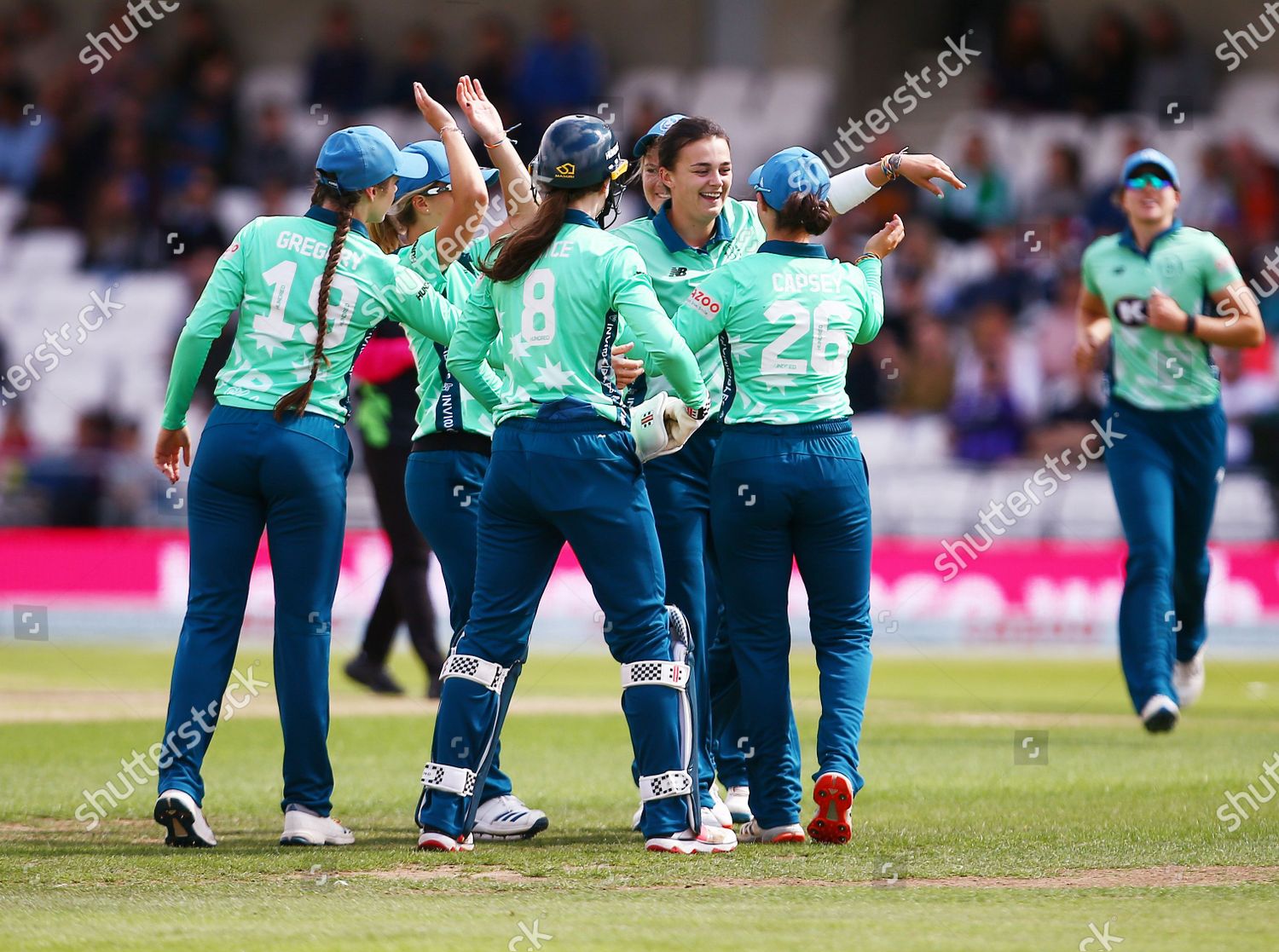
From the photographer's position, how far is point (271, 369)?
258 inches

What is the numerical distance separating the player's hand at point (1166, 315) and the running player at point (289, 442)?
4.66m

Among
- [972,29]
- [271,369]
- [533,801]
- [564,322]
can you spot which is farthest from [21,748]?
[972,29]

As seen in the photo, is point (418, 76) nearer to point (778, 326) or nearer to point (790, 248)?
point (790, 248)

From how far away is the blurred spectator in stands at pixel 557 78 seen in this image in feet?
73.5

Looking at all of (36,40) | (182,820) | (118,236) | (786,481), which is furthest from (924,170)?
(36,40)

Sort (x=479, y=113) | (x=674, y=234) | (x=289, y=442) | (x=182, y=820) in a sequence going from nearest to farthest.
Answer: (x=182, y=820) → (x=289, y=442) → (x=479, y=113) → (x=674, y=234)

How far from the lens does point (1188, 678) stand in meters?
10.7

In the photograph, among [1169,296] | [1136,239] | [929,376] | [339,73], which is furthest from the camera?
[339,73]

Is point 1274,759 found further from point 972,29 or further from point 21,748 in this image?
point 972,29

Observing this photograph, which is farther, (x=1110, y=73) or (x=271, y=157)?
(x=271, y=157)

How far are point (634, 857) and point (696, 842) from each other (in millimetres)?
251

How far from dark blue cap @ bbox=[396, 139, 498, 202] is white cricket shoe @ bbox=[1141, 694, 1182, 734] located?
4.62 m

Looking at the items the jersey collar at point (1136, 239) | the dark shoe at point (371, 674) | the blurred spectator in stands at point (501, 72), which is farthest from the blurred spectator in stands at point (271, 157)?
the jersey collar at point (1136, 239)

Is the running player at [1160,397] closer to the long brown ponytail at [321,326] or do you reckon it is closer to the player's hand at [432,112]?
the player's hand at [432,112]
